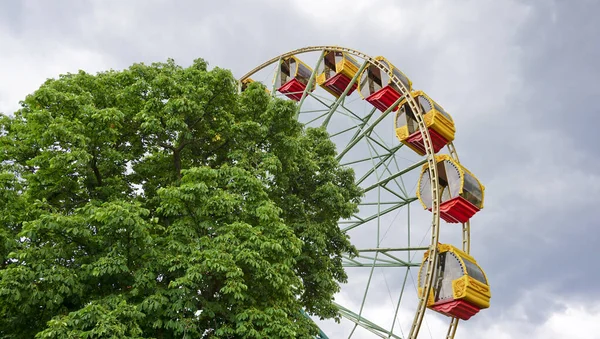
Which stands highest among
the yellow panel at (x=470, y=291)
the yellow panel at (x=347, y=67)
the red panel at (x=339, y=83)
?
the yellow panel at (x=347, y=67)

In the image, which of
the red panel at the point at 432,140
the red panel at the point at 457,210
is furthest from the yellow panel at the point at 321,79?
the red panel at the point at 457,210

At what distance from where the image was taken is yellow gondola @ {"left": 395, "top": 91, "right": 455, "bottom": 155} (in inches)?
821

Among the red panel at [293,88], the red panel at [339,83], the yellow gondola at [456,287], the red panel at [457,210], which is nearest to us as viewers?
the yellow gondola at [456,287]

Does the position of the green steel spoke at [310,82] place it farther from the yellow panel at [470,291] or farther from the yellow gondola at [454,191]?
the yellow panel at [470,291]

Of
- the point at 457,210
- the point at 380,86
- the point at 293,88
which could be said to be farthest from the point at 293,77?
the point at 457,210

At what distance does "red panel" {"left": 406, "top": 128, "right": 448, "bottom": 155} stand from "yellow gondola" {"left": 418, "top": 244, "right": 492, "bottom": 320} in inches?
162

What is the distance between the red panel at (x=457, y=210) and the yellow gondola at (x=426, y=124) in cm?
239

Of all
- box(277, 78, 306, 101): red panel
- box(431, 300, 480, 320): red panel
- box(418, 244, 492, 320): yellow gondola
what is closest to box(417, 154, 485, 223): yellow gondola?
box(418, 244, 492, 320): yellow gondola

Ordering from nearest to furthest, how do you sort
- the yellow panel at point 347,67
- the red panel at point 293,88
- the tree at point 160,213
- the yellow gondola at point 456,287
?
the tree at point 160,213, the yellow gondola at point 456,287, the yellow panel at point 347,67, the red panel at point 293,88

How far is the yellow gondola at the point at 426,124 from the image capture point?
20.9m

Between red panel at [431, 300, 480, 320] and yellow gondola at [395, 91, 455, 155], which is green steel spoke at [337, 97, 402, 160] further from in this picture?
red panel at [431, 300, 480, 320]

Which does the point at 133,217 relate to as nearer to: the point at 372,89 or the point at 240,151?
the point at 240,151

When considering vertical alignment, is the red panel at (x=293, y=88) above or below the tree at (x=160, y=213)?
above

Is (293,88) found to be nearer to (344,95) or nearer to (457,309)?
(344,95)
